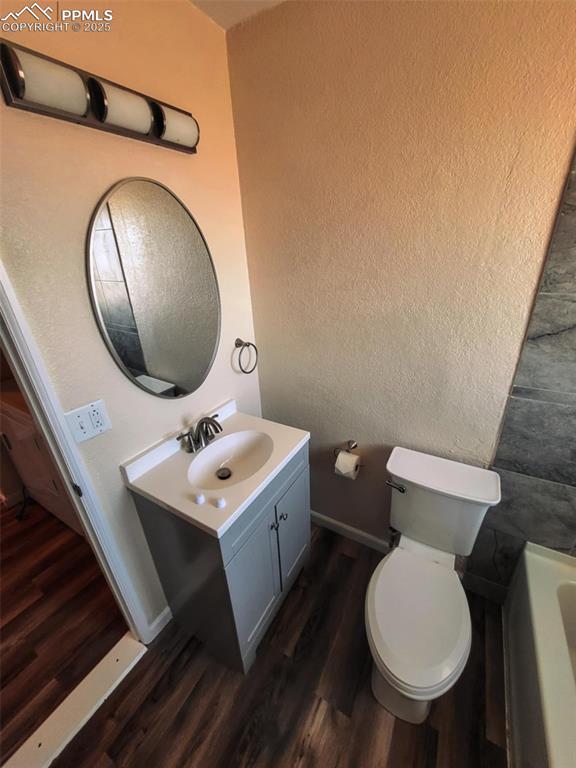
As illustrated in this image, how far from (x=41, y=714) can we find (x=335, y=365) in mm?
1899

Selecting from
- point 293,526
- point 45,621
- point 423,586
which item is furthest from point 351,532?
point 45,621

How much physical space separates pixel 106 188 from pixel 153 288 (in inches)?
13.5

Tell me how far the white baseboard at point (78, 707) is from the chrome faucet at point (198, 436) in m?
0.97

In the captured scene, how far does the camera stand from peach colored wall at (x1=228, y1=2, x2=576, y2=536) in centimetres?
91

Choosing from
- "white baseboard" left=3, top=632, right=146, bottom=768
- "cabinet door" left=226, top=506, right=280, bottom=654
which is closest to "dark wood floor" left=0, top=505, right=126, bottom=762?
"white baseboard" left=3, top=632, right=146, bottom=768

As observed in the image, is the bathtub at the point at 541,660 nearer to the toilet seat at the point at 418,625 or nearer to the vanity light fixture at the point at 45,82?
the toilet seat at the point at 418,625

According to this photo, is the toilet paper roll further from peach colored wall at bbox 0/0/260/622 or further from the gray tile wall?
peach colored wall at bbox 0/0/260/622

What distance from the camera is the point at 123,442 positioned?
1.16 m

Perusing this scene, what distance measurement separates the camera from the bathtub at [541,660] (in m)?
0.86

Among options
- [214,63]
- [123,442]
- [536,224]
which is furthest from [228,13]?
[123,442]

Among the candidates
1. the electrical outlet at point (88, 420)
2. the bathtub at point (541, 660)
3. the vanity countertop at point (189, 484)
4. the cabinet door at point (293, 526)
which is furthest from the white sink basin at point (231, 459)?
the bathtub at point (541, 660)

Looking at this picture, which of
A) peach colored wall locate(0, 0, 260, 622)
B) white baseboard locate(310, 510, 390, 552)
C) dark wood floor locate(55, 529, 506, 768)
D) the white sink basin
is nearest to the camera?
peach colored wall locate(0, 0, 260, 622)

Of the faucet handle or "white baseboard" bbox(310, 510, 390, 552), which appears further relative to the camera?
"white baseboard" bbox(310, 510, 390, 552)

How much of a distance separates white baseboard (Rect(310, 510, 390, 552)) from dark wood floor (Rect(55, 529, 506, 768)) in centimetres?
39
